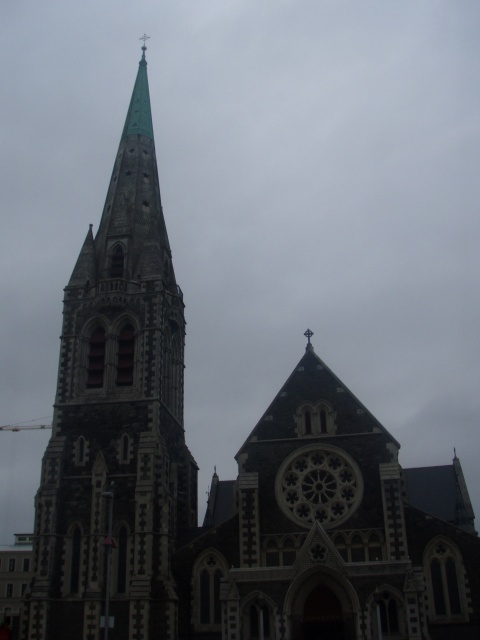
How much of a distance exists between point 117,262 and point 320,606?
24.1m

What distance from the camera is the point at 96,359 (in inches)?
1761

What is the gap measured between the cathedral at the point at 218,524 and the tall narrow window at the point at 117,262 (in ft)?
5.45

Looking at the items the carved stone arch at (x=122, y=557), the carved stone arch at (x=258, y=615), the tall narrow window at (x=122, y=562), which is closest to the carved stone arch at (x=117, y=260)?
the carved stone arch at (x=122, y=557)

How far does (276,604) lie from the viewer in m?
34.7

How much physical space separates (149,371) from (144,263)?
7.56 m

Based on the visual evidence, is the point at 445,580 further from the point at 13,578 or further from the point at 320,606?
the point at 13,578

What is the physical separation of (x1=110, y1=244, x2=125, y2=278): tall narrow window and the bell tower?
7 centimetres

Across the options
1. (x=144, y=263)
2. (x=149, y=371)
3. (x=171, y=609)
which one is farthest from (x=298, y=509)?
(x=144, y=263)

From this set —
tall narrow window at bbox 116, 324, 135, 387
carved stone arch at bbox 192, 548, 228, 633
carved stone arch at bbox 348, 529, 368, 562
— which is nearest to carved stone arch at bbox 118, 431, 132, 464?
tall narrow window at bbox 116, 324, 135, 387

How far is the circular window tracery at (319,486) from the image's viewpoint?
124 ft

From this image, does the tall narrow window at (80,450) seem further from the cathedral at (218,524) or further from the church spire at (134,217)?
the church spire at (134,217)

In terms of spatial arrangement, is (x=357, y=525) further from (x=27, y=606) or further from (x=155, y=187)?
(x=155, y=187)

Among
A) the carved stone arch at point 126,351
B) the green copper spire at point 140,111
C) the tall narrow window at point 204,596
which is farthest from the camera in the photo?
the green copper spire at point 140,111

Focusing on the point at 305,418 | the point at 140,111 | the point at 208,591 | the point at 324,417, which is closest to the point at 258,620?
the point at 208,591
